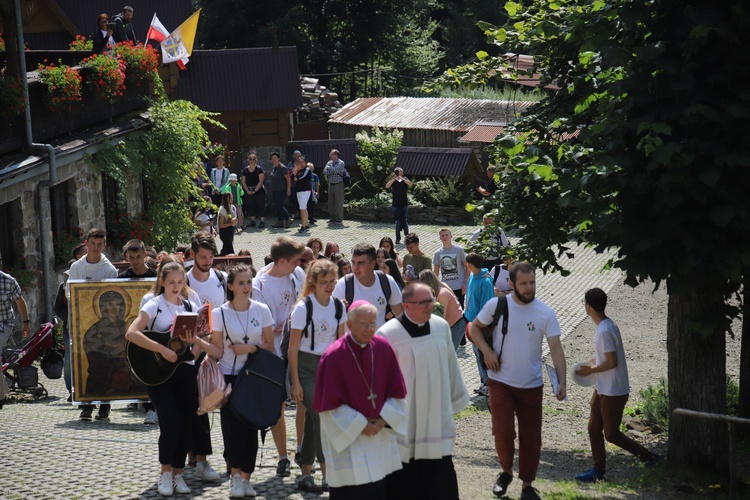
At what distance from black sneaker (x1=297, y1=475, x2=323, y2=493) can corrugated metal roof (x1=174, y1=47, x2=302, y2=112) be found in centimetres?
2210

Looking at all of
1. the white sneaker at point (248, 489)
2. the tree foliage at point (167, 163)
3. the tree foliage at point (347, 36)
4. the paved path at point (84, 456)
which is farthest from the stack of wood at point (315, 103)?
the white sneaker at point (248, 489)

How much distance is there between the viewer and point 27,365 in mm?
11891

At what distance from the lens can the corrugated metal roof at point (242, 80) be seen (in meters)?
29.2

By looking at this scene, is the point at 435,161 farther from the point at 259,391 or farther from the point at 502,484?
the point at 259,391

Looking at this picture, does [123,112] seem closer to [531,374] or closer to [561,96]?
[561,96]

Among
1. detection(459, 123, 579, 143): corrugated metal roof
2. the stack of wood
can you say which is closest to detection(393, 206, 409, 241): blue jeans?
detection(459, 123, 579, 143): corrugated metal roof

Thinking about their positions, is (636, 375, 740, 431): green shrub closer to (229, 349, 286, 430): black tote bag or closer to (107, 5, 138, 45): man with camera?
(229, 349, 286, 430): black tote bag

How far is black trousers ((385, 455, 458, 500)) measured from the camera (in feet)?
22.9

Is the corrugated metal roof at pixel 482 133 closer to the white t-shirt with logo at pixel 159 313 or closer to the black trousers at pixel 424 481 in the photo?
the white t-shirt with logo at pixel 159 313

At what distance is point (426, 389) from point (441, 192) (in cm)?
2036

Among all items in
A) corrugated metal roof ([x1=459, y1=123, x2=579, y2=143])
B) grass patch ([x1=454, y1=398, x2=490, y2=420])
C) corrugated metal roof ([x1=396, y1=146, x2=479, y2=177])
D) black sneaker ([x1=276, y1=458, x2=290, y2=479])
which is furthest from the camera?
corrugated metal roof ([x1=459, y1=123, x2=579, y2=143])

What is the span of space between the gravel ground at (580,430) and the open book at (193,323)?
2.33 metres

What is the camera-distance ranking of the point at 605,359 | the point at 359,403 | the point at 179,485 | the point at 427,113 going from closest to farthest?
1. the point at 359,403
2. the point at 179,485
3. the point at 605,359
4. the point at 427,113

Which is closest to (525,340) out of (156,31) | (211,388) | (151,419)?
(211,388)
